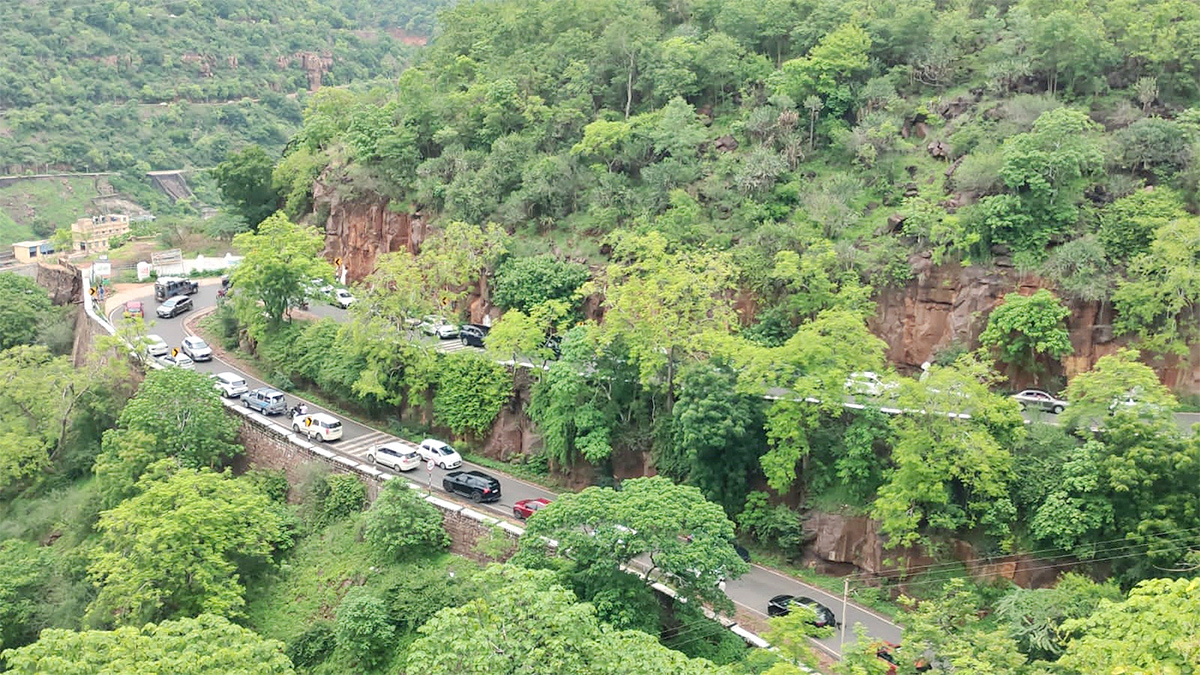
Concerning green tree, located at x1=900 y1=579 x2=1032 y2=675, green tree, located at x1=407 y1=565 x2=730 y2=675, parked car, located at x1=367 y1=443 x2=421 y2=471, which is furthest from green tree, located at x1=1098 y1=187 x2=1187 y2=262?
parked car, located at x1=367 y1=443 x2=421 y2=471

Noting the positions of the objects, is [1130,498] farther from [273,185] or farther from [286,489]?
[273,185]

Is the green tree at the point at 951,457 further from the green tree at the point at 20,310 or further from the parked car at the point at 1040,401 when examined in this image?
the green tree at the point at 20,310

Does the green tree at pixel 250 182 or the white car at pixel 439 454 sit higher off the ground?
the green tree at pixel 250 182

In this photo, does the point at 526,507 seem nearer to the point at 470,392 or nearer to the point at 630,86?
the point at 470,392

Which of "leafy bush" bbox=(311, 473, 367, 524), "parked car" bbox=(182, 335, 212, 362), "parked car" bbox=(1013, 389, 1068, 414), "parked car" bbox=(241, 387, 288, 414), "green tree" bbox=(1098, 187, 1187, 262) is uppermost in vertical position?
"green tree" bbox=(1098, 187, 1187, 262)

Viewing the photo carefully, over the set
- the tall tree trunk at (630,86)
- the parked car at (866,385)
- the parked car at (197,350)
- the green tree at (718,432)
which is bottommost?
the parked car at (197,350)

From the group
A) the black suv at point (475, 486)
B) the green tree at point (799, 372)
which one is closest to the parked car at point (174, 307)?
the black suv at point (475, 486)

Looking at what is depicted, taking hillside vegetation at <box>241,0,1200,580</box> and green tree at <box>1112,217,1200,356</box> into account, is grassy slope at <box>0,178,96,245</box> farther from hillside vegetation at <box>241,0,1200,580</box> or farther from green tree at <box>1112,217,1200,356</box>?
green tree at <box>1112,217,1200,356</box>
